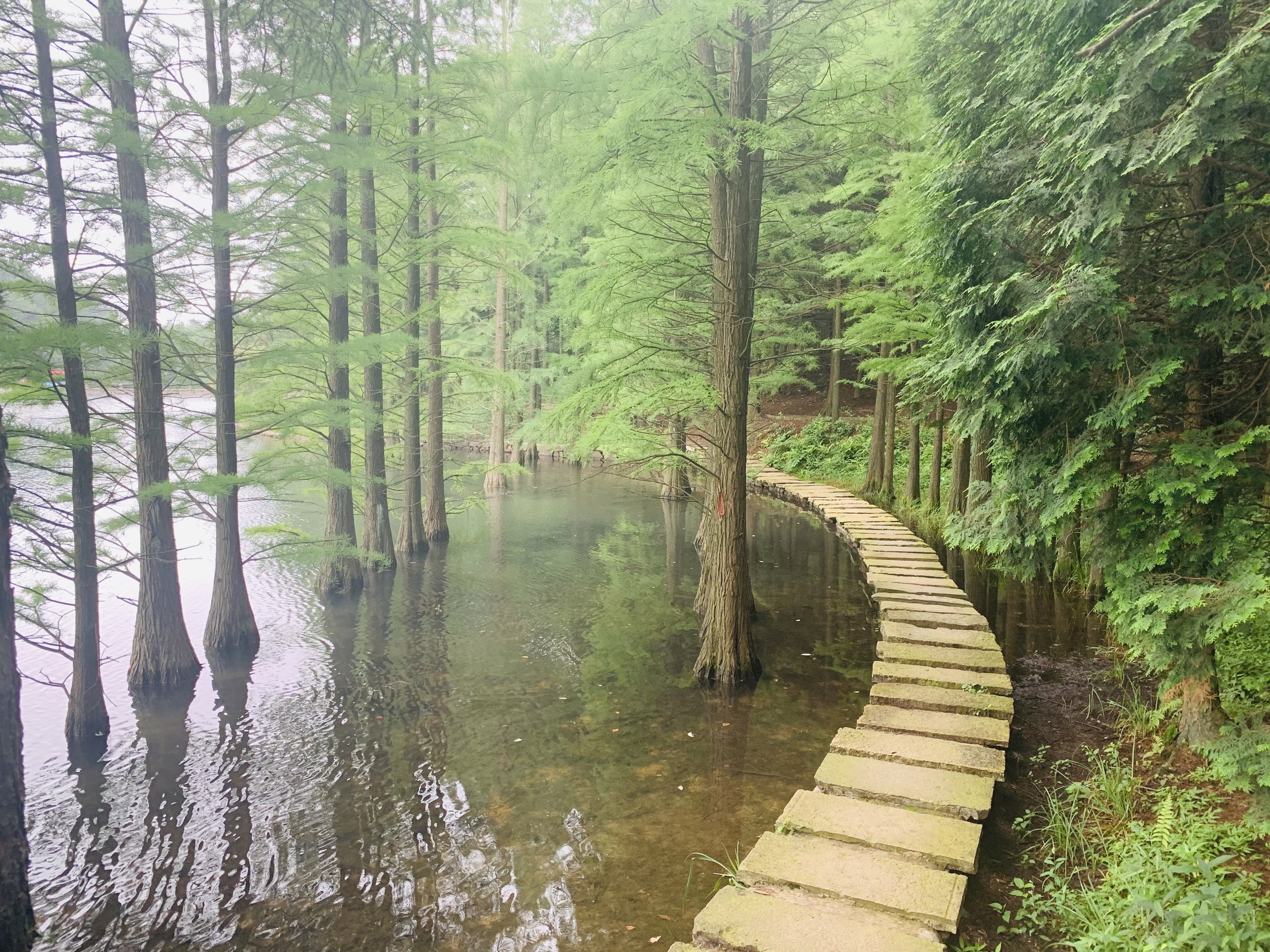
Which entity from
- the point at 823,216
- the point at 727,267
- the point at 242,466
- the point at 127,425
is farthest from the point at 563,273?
the point at 242,466

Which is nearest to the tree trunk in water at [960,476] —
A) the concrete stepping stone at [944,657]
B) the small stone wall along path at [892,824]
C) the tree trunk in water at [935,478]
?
the tree trunk in water at [935,478]

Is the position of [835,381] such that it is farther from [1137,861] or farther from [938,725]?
[1137,861]

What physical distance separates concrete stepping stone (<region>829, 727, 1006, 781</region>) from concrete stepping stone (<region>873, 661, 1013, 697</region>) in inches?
41.0

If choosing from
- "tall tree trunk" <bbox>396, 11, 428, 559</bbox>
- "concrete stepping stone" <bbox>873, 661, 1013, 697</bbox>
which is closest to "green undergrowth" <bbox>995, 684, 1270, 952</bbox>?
"concrete stepping stone" <bbox>873, 661, 1013, 697</bbox>

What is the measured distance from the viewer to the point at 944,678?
633 centimetres

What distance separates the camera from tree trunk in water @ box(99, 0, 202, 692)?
808 cm

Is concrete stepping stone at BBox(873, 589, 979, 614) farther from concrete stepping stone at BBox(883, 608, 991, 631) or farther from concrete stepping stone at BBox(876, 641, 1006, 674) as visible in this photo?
concrete stepping stone at BBox(876, 641, 1006, 674)

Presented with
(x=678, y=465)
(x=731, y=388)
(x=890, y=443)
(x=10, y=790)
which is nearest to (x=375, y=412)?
(x=678, y=465)

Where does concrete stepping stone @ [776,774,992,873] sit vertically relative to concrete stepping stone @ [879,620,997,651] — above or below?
below

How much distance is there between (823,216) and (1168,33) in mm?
9090

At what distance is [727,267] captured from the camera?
25.9 feet

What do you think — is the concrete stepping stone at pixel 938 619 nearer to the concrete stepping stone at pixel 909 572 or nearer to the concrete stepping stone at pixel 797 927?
the concrete stepping stone at pixel 909 572

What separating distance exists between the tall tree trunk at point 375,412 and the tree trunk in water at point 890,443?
40.4 ft

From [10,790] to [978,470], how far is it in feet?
43.2
